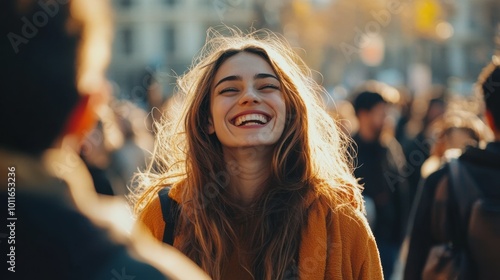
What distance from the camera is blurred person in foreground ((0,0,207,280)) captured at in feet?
5.46

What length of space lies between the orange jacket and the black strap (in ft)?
0.07

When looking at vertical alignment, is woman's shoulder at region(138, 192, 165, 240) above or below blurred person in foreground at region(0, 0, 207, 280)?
above

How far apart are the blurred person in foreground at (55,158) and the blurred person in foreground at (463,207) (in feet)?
8.69

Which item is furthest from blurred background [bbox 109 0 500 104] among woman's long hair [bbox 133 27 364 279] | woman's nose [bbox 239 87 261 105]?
woman's nose [bbox 239 87 261 105]

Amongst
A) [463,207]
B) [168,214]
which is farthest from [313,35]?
[168,214]

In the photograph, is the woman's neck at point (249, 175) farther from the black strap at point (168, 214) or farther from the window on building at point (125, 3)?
the window on building at point (125, 3)

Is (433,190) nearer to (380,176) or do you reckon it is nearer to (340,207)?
(340,207)

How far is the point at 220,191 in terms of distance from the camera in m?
3.85

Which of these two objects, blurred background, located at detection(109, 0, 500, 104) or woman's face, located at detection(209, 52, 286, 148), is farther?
blurred background, located at detection(109, 0, 500, 104)

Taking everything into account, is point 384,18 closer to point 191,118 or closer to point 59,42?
point 191,118

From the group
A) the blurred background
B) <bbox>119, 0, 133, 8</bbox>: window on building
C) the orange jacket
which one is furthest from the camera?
<bbox>119, 0, 133, 8</bbox>: window on building

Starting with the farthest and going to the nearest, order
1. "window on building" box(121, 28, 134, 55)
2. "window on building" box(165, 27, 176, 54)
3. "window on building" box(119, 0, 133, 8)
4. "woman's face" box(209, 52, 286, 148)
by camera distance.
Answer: "window on building" box(119, 0, 133, 8)
"window on building" box(165, 27, 176, 54)
"window on building" box(121, 28, 134, 55)
"woman's face" box(209, 52, 286, 148)

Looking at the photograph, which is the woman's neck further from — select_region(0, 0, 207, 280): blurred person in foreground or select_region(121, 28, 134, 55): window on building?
select_region(121, 28, 134, 55): window on building

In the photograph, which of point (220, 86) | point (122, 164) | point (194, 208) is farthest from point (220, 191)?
point (122, 164)
